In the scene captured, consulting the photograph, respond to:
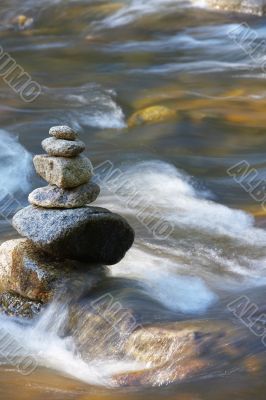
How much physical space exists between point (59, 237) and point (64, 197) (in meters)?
0.35

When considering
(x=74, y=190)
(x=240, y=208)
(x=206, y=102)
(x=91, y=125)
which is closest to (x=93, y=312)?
(x=74, y=190)

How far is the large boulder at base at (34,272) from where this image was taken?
616 centimetres

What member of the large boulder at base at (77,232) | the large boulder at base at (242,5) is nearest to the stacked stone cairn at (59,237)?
the large boulder at base at (77,232)

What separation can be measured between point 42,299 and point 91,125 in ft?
20.0

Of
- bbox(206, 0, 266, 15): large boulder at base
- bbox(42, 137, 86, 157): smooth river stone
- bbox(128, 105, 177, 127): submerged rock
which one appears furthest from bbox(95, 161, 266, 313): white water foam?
bbox(206, 0, 266, 15): large boulder at base

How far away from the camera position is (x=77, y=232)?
20.2 ft

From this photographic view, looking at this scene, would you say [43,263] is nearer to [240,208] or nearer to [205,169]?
[240,208]

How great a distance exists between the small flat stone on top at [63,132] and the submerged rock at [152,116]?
535 cm

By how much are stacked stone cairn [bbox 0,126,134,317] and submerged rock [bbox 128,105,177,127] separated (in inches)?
212

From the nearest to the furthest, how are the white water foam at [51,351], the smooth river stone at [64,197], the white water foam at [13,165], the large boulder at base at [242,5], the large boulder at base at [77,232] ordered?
the white water foam at [51,351], the large boulder at base at [77,232], the smooth river stone at [64,197], the white water foam at [13,165], the large boulder at base at [242,5]

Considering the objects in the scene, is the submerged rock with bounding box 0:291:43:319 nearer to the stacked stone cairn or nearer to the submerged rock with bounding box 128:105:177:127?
the stacked stone cairn

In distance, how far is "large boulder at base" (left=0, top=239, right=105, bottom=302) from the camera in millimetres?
6164

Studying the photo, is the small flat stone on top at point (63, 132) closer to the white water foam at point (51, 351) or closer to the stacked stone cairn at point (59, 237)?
the stacked stone cairn at point (59, 237)

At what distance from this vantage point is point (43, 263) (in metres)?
6.29
